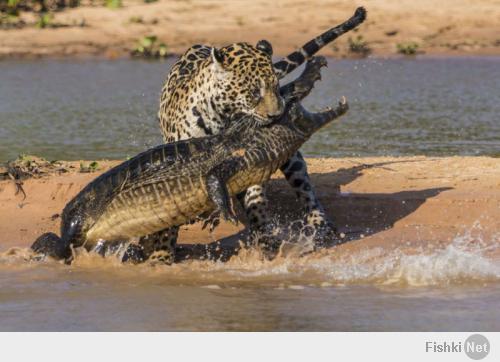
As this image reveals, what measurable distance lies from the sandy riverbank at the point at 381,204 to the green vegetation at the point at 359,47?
11.9 metres

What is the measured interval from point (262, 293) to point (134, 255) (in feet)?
4.23

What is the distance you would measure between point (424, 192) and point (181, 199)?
259cm

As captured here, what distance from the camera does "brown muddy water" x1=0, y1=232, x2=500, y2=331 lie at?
728cm

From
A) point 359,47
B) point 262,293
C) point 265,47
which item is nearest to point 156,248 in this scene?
point 262,293

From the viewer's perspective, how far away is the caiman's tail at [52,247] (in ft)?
28.3

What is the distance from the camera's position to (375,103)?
17.7 m

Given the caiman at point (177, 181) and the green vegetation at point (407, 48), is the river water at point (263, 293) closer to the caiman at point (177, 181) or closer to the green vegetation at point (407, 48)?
the caiman at point (177, 181)

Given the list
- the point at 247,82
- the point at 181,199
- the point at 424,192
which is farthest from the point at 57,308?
the point at 424,192

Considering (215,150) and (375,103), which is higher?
(215,150)

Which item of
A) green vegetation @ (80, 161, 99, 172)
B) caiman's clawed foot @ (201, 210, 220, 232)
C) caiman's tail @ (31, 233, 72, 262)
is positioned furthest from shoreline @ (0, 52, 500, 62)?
caiman's tail @ (31, 233, 72, 262)

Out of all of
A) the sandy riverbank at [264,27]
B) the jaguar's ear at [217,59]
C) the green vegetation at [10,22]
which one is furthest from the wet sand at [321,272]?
the green vegetation at [10,22]

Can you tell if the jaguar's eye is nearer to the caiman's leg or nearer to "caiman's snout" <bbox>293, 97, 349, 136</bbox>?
"caiman's snout" <bbox>293, 97, 349, 136</bbox>
